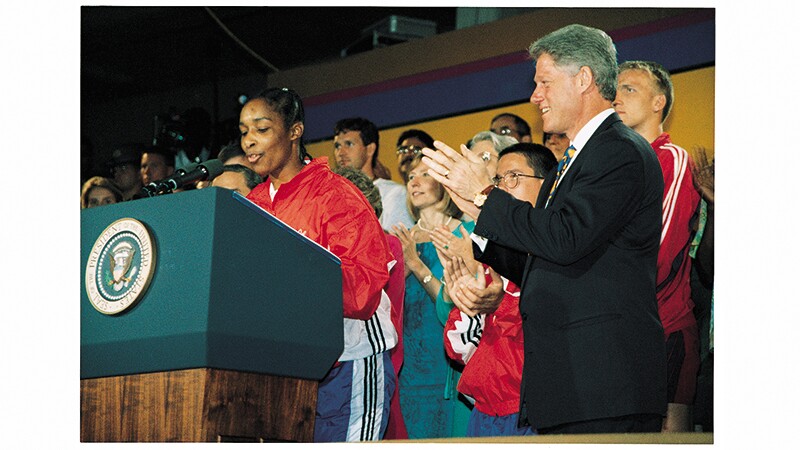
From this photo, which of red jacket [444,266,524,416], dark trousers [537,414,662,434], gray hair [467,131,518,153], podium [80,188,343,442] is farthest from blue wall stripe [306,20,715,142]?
podium [80,188,343,442]

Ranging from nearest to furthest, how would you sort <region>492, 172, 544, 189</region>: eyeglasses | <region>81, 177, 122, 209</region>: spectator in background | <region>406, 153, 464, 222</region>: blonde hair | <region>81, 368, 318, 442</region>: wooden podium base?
1. <region>81, 368, 318, 442</region>: wooden podium base
2. <region>492, 172, 544, 189</region>: eyeglasses
3. <region>406, 153, 464, 222</region>: blonde hair
4. <region>81, 177, 122, 209</region>: spectator in background

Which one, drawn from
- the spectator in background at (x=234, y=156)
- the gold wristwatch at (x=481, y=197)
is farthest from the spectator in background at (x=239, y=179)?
the gold wristwatch at (x=481, y=197)

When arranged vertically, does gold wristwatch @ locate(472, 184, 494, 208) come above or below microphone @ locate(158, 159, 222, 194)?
below

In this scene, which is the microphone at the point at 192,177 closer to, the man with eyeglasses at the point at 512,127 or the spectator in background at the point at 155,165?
the man with eyeglasses at the point at 512,127

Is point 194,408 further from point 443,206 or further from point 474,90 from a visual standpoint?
point 474,90

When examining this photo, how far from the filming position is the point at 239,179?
348 cm

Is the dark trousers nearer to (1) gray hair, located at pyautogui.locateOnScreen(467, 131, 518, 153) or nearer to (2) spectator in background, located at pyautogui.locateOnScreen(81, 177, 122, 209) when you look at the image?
(1) gray hair, located at pyautogui.locateOnScreen(467, 131, 518, 153)

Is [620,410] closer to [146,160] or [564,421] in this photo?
[564,421]

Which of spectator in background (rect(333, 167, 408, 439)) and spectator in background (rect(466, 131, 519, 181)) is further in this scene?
spectator in background (rect(466, 131, 519, 181))

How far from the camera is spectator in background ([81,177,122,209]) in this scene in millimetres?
4523

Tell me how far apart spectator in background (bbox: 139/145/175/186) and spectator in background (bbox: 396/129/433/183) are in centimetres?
122

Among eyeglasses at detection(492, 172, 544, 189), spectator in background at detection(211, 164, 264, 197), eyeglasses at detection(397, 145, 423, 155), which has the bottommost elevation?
eyeglasses at detection(492, 172, 544, 189)

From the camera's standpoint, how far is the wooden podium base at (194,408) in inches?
76.6

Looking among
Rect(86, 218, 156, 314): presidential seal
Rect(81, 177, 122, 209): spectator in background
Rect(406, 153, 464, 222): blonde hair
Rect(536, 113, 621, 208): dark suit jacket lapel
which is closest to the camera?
Rect(86, 218, 156, 314): presidential seal
